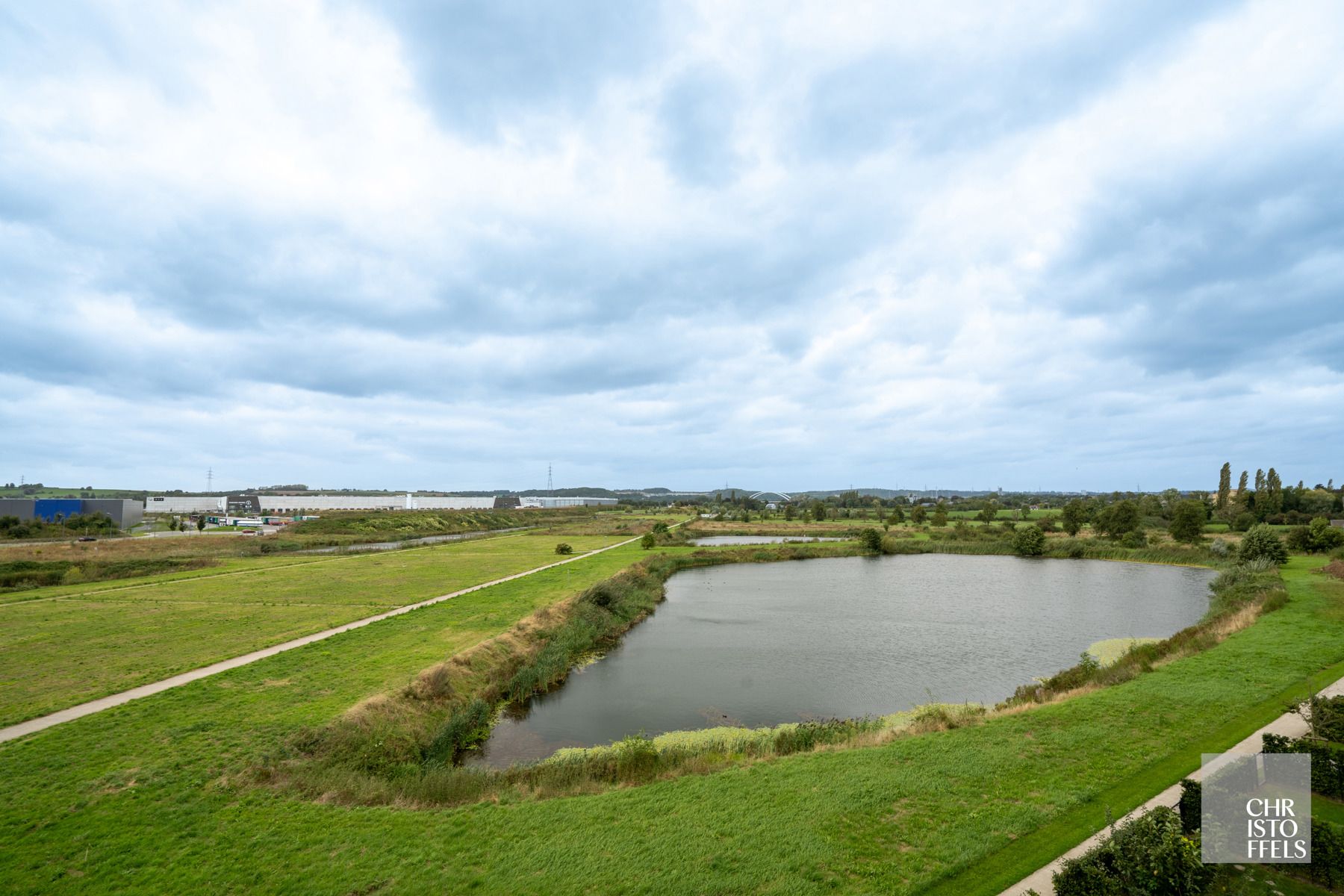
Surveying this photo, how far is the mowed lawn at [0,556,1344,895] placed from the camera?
894 centimetres

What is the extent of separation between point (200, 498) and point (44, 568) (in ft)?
414

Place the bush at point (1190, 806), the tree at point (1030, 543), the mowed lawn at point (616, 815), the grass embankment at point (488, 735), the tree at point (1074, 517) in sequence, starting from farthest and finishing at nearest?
the tree at point (1074, 517)
the tree at point (1030, 543)
the grass embankment at point (488, 735)
the bush at point (1190, 806)
the mowed lawn at point (616, 815)

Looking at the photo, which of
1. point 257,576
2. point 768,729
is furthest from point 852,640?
point 257,576

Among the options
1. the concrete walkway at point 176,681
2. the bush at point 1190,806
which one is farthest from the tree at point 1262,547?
the concrete walkway at point 176,681

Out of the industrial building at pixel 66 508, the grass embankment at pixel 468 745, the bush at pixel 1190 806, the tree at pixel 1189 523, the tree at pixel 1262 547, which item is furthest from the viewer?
the industrial building at pixel 66 508

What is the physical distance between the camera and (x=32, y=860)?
929cm

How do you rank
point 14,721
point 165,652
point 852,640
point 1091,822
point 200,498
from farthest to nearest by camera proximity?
point 200,498 < point 852,640 < point 165,652 < point 14,721 < point 1091,822

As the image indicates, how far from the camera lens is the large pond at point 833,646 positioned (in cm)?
2075

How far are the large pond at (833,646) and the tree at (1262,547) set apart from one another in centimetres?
433

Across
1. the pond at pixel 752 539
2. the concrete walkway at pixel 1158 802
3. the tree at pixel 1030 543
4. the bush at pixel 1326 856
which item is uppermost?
the bush at pixel 1326 856

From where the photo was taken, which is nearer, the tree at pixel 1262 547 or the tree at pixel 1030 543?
the tree at pixel 1262 547

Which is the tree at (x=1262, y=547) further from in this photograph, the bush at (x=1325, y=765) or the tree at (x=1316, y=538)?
the bush at (x=1325, y=765)

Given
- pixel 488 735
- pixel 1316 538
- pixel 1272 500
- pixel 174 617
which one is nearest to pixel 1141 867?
pixel 488 735

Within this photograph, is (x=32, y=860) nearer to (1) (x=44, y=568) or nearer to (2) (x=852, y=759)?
(2) (x=852, y=759)
